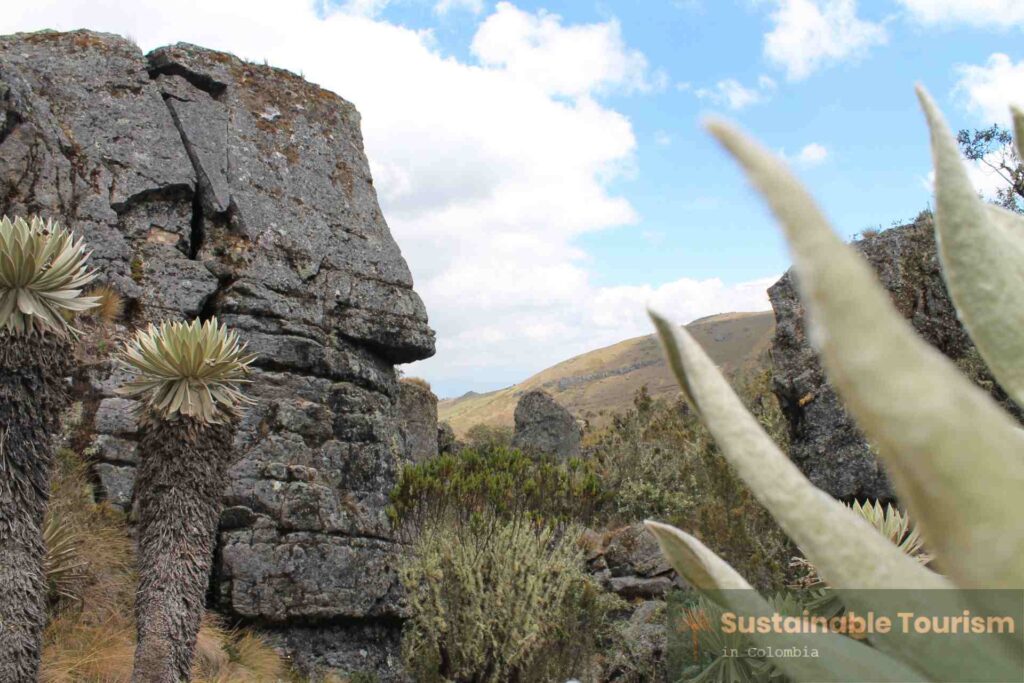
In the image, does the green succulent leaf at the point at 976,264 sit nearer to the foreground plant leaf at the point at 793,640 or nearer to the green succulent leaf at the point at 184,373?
the foreground plant leaf at the point at 793,640

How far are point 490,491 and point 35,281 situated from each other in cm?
559

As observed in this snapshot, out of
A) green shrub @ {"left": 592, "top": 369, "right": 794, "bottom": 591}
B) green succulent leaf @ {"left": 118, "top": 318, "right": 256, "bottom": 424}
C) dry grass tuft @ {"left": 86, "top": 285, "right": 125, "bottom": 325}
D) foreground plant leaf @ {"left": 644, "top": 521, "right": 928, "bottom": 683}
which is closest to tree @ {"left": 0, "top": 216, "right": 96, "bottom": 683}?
green succulent leaf @ {"left": 118, "top": 318, "right": 256, "bottom": 424}

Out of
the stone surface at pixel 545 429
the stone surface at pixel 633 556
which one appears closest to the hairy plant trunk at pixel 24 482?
the stone surface at pixel 633 556

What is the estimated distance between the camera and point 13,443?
16.2 feet

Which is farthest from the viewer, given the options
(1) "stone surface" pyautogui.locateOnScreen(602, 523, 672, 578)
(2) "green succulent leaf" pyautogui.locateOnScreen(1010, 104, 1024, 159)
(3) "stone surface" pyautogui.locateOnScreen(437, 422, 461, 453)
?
(3) "stone surface" pyautogui.locateOnScreen(437, 422, 461, 453)

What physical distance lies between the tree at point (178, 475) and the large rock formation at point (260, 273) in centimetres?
221

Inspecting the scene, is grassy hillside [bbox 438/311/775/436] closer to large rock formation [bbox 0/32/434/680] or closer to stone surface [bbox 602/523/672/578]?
stone surface [bbox 602/523/672/578]

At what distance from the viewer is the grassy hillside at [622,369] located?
89188mm

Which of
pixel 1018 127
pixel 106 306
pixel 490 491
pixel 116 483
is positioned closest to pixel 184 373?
pixel 116 483

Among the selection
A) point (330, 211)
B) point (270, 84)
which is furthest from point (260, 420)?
point (270, 84)

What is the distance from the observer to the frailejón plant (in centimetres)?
23

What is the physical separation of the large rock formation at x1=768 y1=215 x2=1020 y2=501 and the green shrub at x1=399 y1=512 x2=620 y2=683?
2.91 meters

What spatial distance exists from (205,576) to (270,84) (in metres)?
7.26

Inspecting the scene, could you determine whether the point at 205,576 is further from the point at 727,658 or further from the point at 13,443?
the point at 727,658
